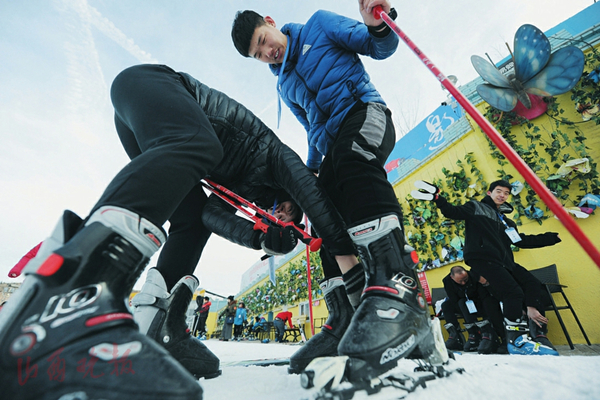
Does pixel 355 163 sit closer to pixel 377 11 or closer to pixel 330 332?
pixel 377 11

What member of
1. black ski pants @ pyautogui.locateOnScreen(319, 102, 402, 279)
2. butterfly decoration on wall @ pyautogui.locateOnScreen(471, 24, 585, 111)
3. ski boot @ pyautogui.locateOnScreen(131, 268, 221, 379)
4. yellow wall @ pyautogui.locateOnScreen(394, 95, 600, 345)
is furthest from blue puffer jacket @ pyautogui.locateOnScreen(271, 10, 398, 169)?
butterfly decoration on wall @ pyautogui.locateOnScreen(471, 24, 585, 111)

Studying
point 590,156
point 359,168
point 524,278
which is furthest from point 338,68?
point 590,156

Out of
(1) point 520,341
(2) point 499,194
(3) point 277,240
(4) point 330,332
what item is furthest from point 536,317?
(3) point 277,240

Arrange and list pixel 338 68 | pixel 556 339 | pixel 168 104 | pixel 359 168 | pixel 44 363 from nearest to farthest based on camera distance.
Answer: pixel 44 363 < pixel 168 104 < pixel 359 168 < pixel 338 68 < pixel 556 339

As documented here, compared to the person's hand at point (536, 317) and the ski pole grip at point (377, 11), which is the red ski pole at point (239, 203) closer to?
the ski pole grip at point (377, 11)

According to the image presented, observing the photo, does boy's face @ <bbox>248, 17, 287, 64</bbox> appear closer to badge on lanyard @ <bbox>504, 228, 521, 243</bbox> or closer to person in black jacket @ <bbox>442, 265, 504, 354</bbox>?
badge on lanyard @ <bbox>504, 228, 521, 243</bbox>

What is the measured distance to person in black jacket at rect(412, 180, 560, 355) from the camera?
2.30 m

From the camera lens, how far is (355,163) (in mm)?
875

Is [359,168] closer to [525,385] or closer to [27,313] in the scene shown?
[525,385]

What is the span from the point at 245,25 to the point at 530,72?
3.74 metres

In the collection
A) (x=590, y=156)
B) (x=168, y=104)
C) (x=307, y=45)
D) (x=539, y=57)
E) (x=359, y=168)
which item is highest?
(x=539, y=57)

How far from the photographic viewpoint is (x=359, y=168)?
2.83ft

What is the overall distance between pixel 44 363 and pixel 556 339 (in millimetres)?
4141

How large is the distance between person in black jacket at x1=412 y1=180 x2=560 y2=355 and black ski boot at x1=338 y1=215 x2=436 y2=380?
82.2 inches
